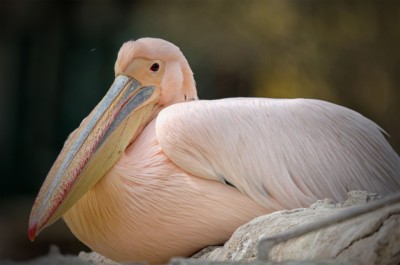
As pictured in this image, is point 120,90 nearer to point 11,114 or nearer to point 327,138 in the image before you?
point 327,138

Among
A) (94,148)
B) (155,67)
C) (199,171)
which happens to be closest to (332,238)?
(199,171)

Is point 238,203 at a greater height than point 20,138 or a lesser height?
greater

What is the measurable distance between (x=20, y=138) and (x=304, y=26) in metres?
2.35

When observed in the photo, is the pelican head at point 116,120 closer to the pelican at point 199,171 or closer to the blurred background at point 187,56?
the pelican at point 199,171

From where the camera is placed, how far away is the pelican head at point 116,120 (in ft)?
9.55

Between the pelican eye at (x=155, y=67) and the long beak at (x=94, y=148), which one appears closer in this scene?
the long beak at (x=94, y=148)

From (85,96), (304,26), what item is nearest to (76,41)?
(85,96)

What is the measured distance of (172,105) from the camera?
10.1 ft

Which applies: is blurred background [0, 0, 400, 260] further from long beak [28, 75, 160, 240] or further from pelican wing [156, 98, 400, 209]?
pelican wing [156, 98, 400, 209]

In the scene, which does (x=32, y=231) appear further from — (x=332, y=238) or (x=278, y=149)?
(x=332, y=238)

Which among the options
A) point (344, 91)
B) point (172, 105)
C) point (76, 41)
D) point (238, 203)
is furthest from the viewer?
point (76, 41)

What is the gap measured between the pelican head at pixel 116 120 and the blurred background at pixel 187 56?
3541 mm

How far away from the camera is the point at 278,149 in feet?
9.62

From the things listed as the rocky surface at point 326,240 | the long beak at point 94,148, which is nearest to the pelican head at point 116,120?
the long beak at point 94,148
